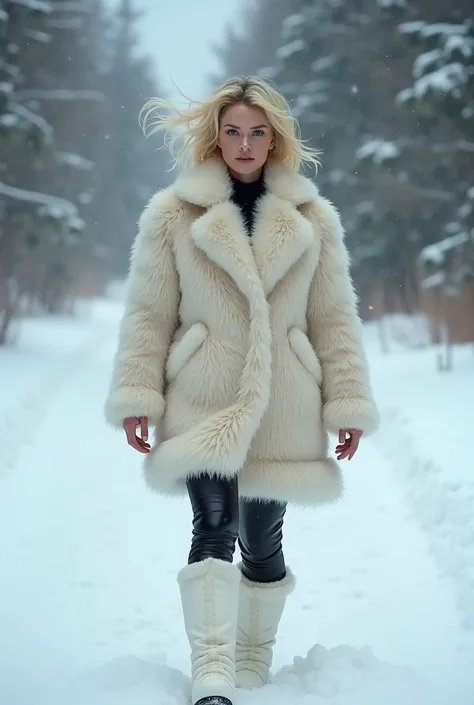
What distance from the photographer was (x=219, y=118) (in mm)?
Result: 3199

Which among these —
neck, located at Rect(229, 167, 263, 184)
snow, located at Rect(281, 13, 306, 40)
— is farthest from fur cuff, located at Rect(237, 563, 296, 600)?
snow, located at Rect(281, 13, 306, 40)

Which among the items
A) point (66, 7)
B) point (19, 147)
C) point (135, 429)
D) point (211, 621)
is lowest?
point (211, 621)

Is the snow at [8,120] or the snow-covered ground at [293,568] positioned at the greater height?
the snow at [8,120]

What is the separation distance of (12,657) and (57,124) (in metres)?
17.4

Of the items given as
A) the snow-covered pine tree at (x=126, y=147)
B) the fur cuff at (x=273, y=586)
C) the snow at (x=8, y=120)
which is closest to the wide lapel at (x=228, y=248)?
the fur cuff at (x=273, y=586)

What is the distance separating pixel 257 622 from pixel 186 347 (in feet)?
3.55

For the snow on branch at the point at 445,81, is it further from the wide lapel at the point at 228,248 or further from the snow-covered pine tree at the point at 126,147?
the snow-covered pine tree at the point at 126,147

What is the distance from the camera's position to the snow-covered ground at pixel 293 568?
316 cm

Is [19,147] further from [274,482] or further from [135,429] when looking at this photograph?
[274,482]

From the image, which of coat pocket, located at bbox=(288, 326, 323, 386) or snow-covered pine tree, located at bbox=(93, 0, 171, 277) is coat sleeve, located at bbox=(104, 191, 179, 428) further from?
snow-covered pine tree, located at bbox=(93, 0, 171, 277)

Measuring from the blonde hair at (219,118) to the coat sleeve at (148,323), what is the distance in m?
0.28

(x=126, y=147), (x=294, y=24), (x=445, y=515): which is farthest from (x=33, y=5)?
(x=126, y=147)

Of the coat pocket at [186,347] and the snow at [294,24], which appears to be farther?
the snow at [294,24]

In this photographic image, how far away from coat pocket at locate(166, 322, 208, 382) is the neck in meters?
0.63
